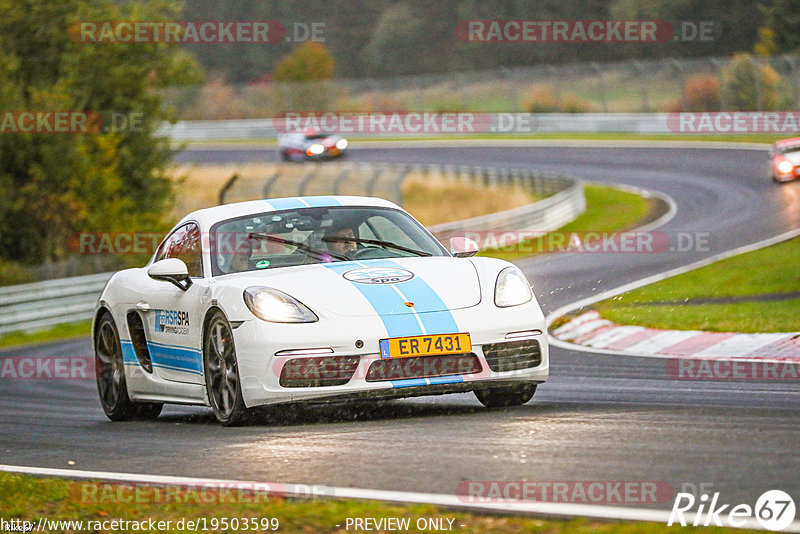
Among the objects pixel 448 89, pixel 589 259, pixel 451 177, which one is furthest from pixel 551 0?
pixel 589 259

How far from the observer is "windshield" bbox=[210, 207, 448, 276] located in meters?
7.96

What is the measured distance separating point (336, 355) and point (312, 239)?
1307 millimetres

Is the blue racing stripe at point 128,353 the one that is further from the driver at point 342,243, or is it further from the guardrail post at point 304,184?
the guardrail post at point 304,184

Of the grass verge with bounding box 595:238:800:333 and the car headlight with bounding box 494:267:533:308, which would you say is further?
the grass verge with bounding box 595:238:800:333

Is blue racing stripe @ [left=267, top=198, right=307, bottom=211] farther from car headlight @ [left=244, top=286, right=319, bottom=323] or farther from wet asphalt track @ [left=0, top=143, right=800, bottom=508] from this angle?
wet asphalt track @ [left=0, top=143, right=800, bottom=508]

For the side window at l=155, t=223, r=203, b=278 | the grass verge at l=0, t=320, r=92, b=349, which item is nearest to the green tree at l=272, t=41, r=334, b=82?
the grass verge at l=0, t=320, r=92, b=349

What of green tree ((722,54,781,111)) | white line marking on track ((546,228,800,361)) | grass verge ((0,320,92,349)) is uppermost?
green tree ((722,54,781,111))

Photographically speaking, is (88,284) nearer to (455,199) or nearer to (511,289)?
(455,199)

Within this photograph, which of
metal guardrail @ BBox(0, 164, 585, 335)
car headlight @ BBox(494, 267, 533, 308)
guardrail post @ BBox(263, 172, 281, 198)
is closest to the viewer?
car headlight @ BBox(494, 267, 533, 308)

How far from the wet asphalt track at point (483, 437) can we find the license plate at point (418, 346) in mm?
381

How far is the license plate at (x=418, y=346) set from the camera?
7.01 m

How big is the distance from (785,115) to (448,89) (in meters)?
18.3

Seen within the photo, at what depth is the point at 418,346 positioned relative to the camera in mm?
7023

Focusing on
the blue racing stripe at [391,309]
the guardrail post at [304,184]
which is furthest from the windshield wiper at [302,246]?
the guardrail post at [304,184]
